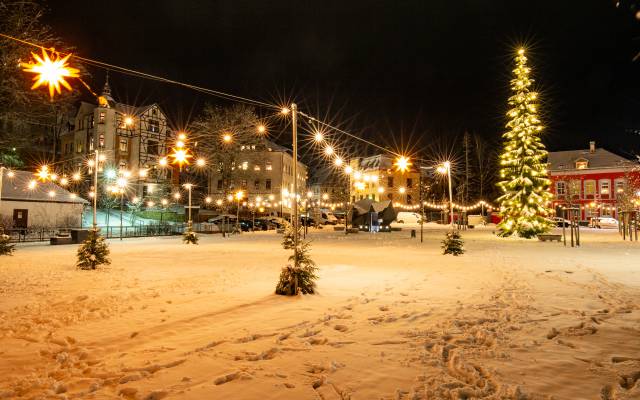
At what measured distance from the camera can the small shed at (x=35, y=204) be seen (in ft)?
108

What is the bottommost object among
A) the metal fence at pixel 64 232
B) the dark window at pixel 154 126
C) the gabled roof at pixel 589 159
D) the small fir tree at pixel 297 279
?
the small fir tree at pixel 297 279

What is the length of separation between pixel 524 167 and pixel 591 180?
126 ft

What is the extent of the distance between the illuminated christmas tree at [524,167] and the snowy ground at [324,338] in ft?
67.2

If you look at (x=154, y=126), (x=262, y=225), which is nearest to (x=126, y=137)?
(x=154, y=126)

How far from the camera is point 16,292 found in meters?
10.0

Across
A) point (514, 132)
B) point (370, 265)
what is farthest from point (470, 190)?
point (370, 265)

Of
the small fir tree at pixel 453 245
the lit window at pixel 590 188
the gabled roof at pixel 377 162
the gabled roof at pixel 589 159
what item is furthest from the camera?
the gabled roof at pixel 377 162

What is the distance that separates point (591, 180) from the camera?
61656 millimetres

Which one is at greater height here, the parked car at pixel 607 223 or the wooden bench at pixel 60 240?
the parked car at pixel 607 223

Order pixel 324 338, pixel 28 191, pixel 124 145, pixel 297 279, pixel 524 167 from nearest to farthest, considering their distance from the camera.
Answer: pixel 324 338
pixel 297 279
pixel 524 167
pixel 28 191
pixel 124 145

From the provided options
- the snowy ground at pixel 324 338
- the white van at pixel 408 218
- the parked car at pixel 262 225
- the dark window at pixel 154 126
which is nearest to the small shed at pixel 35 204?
the parked car at pixel 262 225

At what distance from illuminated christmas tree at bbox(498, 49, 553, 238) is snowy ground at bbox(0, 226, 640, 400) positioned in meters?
20.5

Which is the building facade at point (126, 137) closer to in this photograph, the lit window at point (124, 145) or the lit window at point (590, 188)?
the lit window at point (124, 145)

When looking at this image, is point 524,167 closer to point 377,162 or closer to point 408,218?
point 408,218
